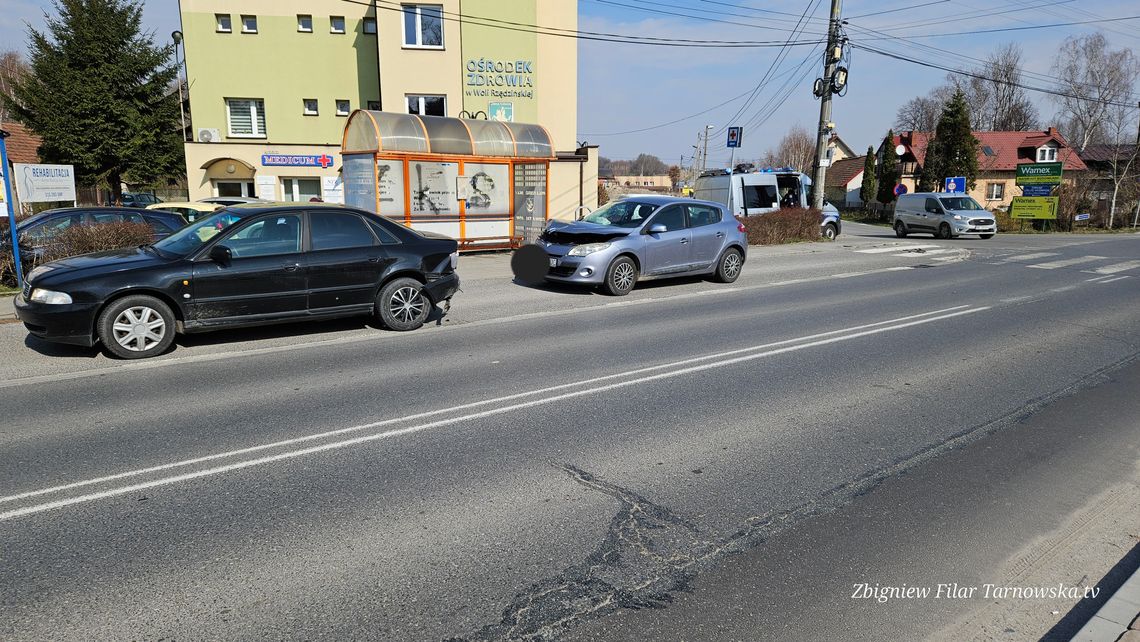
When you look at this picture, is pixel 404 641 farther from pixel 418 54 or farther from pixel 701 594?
pixel 418 54

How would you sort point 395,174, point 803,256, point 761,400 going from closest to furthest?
1. point 761,400
2. point 395,174
3. point 803,256

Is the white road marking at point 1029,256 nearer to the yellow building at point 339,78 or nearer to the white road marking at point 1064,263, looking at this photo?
the white road marking at point 1064,263

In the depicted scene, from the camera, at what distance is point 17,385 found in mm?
6301

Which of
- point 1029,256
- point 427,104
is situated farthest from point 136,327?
point 1029,256

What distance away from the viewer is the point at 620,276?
11.7 m

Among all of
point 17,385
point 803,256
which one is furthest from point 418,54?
point 17,385

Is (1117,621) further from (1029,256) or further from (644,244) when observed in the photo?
(1029,256)

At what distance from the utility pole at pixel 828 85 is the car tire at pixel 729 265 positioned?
35.7 ft

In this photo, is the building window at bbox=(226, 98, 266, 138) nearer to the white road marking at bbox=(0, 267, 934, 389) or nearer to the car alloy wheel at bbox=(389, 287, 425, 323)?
the white road marking at bbox=(0, 267, 934, 389)

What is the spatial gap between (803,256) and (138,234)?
51.3 feet

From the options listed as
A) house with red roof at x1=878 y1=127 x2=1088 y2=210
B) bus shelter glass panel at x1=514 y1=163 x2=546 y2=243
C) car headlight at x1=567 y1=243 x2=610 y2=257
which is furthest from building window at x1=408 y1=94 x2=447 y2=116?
house with red roof at x1=878 y1=127 x2=1088 y2=210

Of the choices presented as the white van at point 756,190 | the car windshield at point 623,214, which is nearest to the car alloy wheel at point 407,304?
the car windshield at point 623,214

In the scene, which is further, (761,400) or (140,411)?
(761,400)

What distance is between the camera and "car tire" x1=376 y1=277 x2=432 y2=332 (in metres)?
8.66
